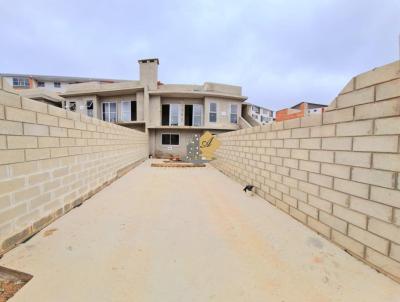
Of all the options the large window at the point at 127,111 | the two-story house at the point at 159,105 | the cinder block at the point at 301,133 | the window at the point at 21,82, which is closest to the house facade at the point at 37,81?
the window at the point at 21,82

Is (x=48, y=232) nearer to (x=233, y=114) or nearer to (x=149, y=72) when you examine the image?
(x=149, y=72)

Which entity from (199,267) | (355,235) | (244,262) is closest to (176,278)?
(199,267)

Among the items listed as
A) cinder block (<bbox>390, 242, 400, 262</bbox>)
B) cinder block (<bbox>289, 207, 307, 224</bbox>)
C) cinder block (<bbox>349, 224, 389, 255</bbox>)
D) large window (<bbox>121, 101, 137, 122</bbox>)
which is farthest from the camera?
large window (<bbox>121, 101, 137, 122</bbox>)

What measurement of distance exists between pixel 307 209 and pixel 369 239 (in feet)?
3.22

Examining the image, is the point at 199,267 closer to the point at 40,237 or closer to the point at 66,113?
the point at 40,237

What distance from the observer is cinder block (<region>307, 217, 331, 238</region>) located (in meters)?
2.56

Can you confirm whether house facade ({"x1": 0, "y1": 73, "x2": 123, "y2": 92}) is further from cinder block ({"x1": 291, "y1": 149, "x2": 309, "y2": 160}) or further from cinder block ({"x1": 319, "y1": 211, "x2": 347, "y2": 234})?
cinder block ({"x1": 319, "y1": 211, "x2": 347, "y2": 234})

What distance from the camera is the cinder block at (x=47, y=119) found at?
2.81 meters

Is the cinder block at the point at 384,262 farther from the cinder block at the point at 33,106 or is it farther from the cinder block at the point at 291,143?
the cinder block at the point at 33,106

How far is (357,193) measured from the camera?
215 centimetres

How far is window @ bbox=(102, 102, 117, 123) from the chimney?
12.1 feet

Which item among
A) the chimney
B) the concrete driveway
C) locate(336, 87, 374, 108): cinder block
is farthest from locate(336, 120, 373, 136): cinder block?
the chimney

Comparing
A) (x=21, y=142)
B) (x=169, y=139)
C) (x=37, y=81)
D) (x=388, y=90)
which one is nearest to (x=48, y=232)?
(x=21, y=142)

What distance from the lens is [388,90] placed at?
187 centimetres
